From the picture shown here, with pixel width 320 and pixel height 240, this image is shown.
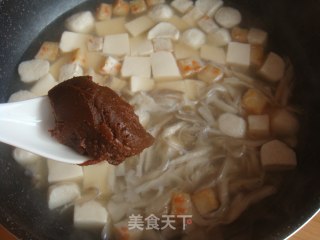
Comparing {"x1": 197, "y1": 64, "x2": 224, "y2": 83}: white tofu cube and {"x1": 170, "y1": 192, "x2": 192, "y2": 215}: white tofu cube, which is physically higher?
{"x1": 197, "y1": 64, "x2": 224, "y2": 83}: white tofu cube

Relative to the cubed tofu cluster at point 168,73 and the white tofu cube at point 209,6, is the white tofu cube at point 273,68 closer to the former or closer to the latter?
the cubed tofu cluster at point 168,73

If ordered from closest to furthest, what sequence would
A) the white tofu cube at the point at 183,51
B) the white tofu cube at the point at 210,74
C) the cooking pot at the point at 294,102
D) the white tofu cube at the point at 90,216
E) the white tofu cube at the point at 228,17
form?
1. the cooking pot at the point at 294,102
2. the white tofu cube at the point at 90,216
3. the white tofu cube at the point at 210,74
4. the white tofu cube at the point at 183,51
5. the white tofu cube at the point at 228,17

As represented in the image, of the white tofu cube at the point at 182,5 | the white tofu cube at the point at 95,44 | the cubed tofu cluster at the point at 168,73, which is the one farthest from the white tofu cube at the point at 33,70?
the white tofu cube at the point at 182,5

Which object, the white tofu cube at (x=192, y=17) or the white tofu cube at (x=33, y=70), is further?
the white tofu cube at (x=192, y=17)

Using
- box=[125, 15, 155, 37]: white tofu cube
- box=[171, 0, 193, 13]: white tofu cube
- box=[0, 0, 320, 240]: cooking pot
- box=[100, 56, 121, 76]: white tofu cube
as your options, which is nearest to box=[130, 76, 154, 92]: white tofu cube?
box=[100, 56, 121, 76]: white tofu cube

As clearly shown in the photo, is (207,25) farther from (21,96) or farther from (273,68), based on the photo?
(21,96)

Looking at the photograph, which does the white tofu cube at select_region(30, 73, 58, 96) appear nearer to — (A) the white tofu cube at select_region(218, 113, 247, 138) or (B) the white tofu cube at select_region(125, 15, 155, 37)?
(B) the white tofu cube at select_region(125, 15, 155, 37)
